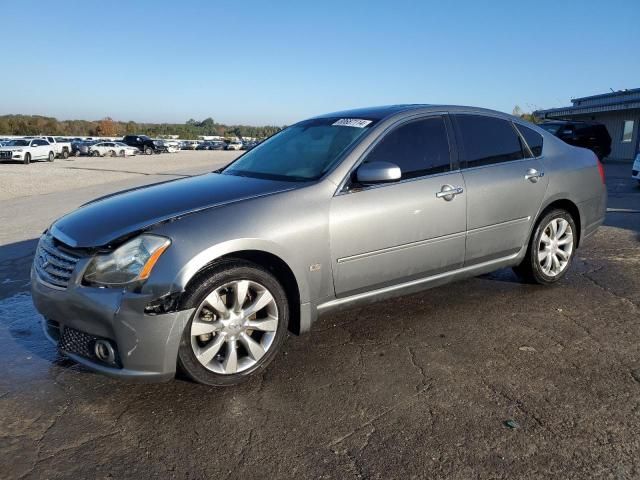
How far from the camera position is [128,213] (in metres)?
3.27

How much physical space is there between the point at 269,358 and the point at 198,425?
0.62 metres

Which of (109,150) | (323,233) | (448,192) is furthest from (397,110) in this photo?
(109,150)

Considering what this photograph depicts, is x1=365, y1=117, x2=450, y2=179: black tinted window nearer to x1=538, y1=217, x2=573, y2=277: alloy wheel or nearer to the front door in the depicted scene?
the front door

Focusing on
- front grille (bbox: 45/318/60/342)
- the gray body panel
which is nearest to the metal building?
the gray body panel

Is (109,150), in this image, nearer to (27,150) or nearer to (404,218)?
(27,150)

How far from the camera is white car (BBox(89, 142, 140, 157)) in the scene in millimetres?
46375

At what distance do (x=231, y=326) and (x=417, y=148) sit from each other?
195cm

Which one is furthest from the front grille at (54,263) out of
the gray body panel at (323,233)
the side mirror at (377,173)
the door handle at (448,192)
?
the door handle at (448,192)

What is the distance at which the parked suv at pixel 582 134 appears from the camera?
1950cm

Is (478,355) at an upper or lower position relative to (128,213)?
lower

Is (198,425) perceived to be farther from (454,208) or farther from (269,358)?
(454,208)

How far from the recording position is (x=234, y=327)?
3.13m

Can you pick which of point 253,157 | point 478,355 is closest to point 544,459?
point 478,355

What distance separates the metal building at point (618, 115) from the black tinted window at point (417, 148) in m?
23.4
